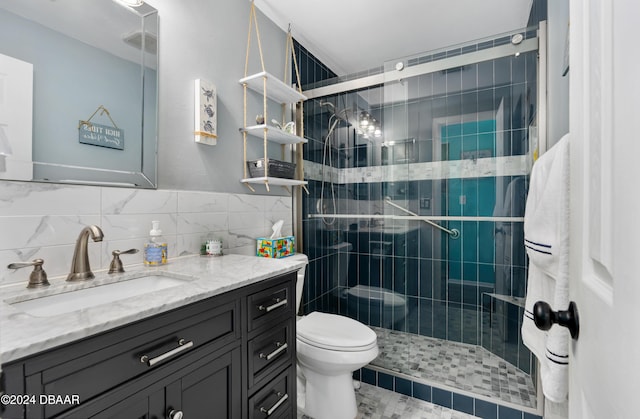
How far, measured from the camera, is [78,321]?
2.26ft

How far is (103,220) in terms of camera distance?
3.91 feet

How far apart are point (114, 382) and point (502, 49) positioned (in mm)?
2441

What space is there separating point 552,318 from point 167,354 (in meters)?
0.91

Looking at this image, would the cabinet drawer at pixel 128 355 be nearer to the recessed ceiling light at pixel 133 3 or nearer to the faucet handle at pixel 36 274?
the faucet handle at pixel 36 274

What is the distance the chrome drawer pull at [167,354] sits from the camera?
0.78m

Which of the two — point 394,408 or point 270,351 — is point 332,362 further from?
point 394,408

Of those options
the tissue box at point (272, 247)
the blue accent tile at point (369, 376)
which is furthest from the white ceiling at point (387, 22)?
the blue accent tile at point (369, 376)

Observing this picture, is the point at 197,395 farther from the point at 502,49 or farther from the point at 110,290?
the point at 502,49

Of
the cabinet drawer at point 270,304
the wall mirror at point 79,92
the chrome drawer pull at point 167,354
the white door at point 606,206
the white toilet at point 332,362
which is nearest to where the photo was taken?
the white door at point 606,206

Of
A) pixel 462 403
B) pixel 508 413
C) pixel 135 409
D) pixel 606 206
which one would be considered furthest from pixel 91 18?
pixel 508 413

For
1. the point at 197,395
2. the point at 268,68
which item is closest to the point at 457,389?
the point at 197,395

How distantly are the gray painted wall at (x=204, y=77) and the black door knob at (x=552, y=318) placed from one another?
1.49m

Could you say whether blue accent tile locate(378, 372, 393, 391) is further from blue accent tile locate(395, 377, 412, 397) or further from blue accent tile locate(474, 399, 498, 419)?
blue accent tile locate(474, 399, 498, 419)

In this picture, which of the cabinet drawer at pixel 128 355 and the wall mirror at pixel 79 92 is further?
the wall mirror at pixel 79 92
